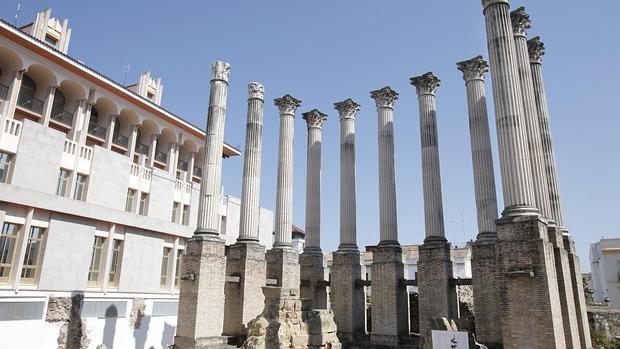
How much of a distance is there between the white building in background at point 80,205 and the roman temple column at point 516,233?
73.7ft

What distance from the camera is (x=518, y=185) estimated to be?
609 inches

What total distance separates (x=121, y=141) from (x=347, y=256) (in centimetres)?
2192

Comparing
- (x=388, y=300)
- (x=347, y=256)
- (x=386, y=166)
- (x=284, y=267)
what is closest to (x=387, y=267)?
(x=388, y=300)

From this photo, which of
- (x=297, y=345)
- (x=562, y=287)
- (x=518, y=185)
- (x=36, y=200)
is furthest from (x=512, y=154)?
(x=36, y=200)

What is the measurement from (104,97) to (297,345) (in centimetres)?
2396

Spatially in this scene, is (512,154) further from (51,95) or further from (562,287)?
(51,95)

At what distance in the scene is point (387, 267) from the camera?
21484 mm

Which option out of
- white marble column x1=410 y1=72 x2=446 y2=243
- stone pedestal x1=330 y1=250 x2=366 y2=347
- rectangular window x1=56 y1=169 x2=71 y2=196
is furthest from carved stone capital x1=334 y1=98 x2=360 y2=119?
rectangular window x1=56 y1=169 x2=71 y2=196

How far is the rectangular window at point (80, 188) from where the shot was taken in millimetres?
26844

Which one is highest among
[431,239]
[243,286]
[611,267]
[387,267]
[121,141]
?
[121,141]

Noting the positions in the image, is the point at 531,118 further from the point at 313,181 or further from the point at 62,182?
the point at 62,182

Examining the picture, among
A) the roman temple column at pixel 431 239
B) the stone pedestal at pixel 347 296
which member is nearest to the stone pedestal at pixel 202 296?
the stone pedestal at pixel 347 296

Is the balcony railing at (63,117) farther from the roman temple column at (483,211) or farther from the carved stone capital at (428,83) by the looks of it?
the roman temple column at (483,211)

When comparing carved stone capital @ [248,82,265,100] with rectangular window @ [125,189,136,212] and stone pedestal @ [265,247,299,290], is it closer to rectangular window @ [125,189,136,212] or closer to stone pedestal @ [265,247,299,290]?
stone pedestal @ [265,247,299,290]
